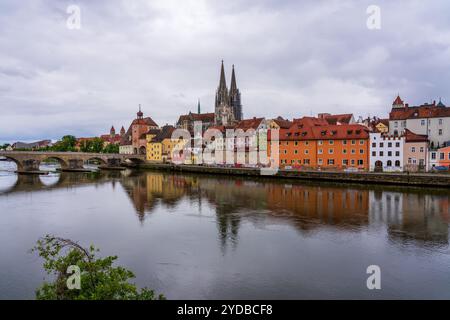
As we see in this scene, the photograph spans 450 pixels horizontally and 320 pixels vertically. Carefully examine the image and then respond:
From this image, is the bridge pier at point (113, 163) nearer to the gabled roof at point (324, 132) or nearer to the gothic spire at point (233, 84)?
the gothic spire at point (233, 84)

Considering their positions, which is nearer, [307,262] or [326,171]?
[307,262]

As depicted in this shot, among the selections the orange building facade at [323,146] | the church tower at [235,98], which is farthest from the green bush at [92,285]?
the church tower at [235,98]

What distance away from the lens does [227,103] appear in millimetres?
105500

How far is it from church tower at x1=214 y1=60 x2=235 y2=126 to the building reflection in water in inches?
2462

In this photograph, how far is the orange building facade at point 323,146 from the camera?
5003 cm

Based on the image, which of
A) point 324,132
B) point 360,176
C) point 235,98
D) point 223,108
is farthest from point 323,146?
point 235,98

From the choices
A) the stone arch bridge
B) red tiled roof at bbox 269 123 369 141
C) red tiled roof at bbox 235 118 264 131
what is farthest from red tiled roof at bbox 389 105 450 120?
the stone arch bridge

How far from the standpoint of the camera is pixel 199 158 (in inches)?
2968

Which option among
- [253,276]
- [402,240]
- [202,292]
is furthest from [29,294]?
[402,240]

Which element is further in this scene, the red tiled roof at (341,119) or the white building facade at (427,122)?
the red tiled roof at (341,119)

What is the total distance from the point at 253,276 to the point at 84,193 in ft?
99.7

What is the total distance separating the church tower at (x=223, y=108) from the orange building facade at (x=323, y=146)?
153 feet

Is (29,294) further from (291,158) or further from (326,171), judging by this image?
(291,158)

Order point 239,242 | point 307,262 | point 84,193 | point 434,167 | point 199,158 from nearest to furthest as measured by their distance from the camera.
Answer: point 307,262 < point 239,242 < point 84,193 < point 434,167 < point 199,158
